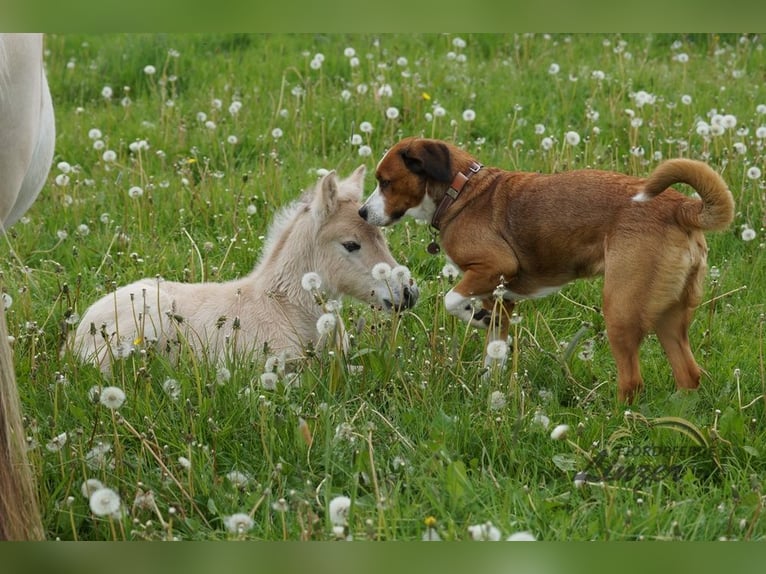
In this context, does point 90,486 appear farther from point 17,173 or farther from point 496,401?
point 496,401

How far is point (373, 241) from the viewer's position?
5.46 metres

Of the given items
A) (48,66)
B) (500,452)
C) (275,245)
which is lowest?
(500,452)

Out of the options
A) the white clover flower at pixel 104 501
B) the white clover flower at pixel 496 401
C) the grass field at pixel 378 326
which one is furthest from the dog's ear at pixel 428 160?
the white clover flower at pixel 104 501

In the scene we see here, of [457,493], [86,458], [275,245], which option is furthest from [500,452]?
[275,245]

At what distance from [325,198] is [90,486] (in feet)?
7.31

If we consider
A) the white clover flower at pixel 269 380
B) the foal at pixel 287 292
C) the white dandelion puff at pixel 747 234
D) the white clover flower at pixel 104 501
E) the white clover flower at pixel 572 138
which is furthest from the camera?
the white clover flower at pixel 572 138

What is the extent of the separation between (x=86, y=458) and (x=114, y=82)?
681 centimetres

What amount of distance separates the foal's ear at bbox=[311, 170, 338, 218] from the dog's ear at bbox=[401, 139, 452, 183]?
0.49m

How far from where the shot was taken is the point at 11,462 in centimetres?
290

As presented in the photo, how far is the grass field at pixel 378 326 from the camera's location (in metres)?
3.70

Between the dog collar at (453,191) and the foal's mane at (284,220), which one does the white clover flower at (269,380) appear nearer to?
the foal's mane at (284,220)

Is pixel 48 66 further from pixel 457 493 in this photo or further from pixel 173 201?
pixel 457 493

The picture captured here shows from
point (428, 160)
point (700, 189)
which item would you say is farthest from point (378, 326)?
point (700, 189)

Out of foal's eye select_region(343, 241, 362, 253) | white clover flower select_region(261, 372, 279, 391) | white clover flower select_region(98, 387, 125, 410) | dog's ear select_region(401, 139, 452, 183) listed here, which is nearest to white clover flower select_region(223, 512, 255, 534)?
white clover flower select_region(98, 387, 125, 410)
